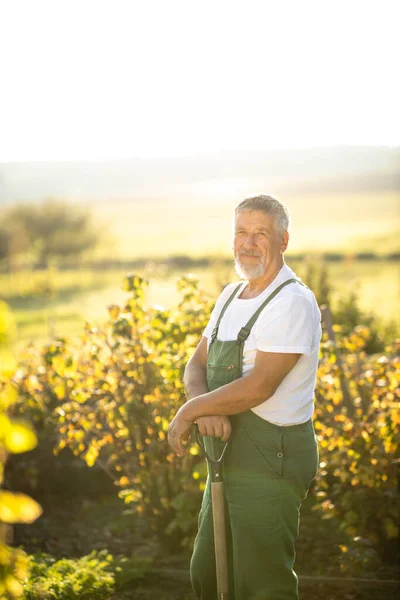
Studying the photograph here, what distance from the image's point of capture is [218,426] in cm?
319

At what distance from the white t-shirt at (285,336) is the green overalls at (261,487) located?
1.6 inches

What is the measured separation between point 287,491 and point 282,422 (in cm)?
29

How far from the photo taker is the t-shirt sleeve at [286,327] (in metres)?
3.07

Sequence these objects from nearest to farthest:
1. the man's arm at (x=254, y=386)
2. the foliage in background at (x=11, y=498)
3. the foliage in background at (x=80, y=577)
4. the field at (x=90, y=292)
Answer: the foliage in background at (x=11, y=498), the man's arm at (x=254, y=386), the foliage in background at (x=80, y=577), the field at (x=90, y=292)

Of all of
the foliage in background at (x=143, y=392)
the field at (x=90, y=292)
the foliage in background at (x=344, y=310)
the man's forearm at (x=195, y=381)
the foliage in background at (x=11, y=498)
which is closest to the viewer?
the foliage in background at (x=11, y=498)

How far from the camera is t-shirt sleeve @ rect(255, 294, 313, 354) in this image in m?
3.07

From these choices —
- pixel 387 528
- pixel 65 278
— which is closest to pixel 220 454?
pixel 387 528

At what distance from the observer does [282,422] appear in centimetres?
320

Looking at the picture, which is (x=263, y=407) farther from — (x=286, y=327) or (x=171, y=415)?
(x=171, y=415)

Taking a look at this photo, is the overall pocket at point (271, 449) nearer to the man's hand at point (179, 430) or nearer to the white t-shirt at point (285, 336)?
the white t-shirt at point (285, 336)

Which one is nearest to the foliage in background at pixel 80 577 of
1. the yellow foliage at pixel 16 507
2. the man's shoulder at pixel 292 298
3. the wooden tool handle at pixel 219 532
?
the wooden tool handle at pixel 219 532

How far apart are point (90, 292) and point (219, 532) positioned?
3747cm

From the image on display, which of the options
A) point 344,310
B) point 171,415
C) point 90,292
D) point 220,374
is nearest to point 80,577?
point 171,415

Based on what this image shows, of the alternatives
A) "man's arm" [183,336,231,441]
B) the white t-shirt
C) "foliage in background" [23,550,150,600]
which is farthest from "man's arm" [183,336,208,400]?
"foliage in background" [23,550,150,600]
